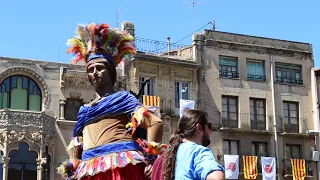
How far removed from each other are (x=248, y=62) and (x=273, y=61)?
155 cm

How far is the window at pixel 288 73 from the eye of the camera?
118 feet

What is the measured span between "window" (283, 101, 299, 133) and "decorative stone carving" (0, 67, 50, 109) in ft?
45.8

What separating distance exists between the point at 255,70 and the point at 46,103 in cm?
1271

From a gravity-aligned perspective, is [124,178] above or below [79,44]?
below

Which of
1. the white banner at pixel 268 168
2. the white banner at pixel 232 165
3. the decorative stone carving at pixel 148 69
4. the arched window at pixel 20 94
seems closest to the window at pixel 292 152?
the white banner at pixel 268 168

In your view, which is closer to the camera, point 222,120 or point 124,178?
point 124,178

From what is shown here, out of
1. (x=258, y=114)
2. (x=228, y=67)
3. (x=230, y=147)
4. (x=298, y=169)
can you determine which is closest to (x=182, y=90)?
(x=228, y=67)

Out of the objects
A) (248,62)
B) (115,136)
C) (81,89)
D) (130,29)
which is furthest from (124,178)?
(248,62)

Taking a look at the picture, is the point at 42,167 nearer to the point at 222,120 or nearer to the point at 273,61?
the point at 222,120

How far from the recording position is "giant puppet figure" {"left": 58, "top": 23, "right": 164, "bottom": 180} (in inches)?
257

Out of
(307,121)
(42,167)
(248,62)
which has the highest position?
(248,62)

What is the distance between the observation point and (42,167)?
2745cm

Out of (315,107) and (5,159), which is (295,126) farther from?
(5,159)

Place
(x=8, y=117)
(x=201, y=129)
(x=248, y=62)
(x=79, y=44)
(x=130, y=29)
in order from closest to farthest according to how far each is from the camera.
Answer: (x=201, y=129) → (x=79, y=44) → (x=8, y=117) → (x=130, y=29) → (x=248, y=62)
